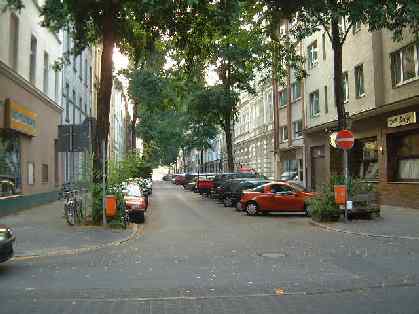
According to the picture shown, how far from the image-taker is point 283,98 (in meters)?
42.2

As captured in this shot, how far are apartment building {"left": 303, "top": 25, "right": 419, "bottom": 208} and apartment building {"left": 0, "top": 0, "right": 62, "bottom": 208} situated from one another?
37.8 ft

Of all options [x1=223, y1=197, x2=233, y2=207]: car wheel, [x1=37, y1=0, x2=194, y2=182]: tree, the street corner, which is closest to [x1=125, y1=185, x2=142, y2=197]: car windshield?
[x1=37, y1=0, x2=194, y2=182]: tree

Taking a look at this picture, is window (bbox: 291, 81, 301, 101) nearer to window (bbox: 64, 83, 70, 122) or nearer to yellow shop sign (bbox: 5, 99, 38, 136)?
window (bbox: 64, 83, 70, 122)

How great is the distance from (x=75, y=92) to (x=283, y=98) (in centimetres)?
1570

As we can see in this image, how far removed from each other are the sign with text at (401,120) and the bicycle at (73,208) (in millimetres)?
13359

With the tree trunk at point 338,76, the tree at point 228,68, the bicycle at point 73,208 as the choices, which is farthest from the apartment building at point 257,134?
the bicycle at point 73,208

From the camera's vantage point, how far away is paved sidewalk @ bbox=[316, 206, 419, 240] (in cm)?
1413

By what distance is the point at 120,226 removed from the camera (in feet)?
51.7

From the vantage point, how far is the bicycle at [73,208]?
16156 millimetres

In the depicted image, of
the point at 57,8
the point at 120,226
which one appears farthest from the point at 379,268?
the point at 57,8

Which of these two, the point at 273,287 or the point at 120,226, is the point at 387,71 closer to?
the point at 120,226

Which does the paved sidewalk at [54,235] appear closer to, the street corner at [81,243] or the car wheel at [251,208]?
the street corner at [81,243]

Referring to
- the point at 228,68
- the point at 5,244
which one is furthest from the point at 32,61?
the point at 5,244

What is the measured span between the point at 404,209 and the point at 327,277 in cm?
1532
